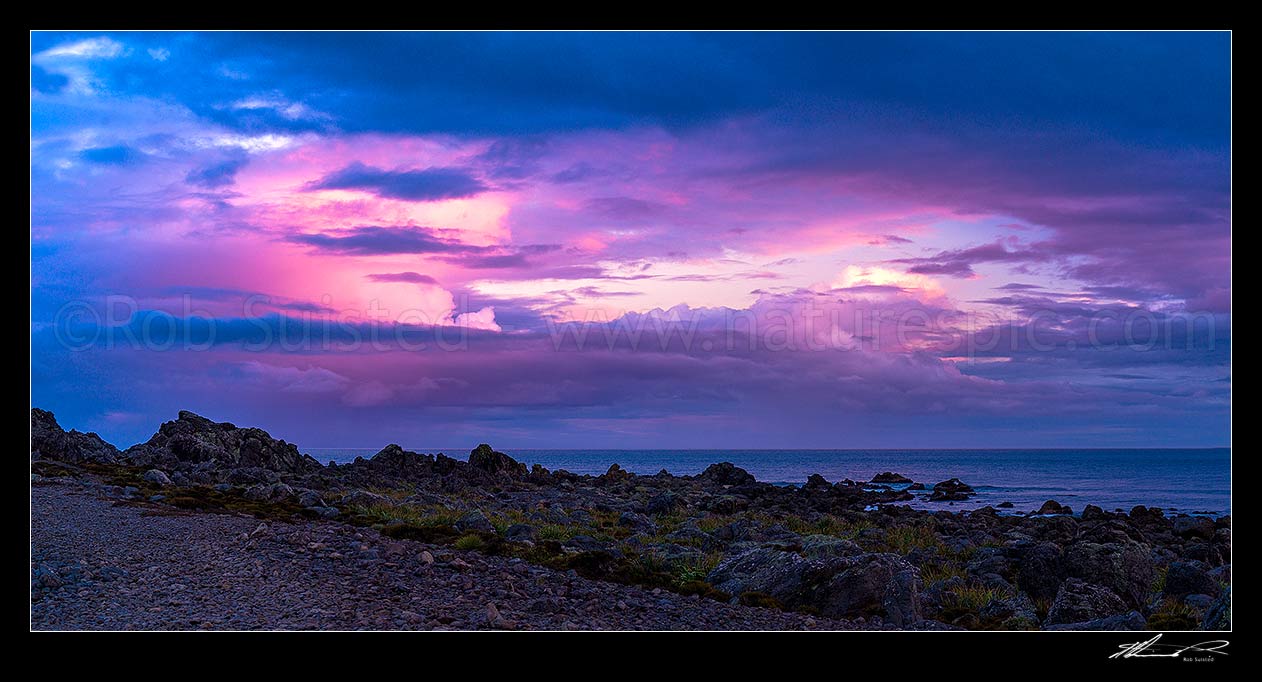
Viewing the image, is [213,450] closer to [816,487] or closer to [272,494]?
[272,494]

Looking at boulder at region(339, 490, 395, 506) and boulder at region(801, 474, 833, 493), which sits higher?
boulder at region(339, 490, 395, 506)

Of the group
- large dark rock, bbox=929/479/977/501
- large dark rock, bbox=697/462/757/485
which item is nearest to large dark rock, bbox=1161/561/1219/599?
large dark rock, bbox=697/462/757/485

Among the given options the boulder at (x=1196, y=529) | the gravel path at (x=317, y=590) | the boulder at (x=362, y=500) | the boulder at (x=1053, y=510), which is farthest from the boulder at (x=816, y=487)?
the gravel path at (x=317, y=590)

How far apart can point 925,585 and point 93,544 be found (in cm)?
1594

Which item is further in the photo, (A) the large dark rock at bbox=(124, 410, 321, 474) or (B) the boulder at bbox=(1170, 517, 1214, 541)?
(A) the large dark rock at bbox=(124, 410, 321, 474)

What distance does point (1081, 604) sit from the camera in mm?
14992

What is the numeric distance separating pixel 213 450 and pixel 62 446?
639 centimetres

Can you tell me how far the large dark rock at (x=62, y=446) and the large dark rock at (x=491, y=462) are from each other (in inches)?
794

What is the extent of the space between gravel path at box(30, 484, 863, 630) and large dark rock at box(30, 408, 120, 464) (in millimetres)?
19295

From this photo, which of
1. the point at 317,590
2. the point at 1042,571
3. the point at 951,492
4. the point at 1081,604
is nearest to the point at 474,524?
the point at 317,590

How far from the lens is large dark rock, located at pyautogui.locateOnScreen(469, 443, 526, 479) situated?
52.9 metres

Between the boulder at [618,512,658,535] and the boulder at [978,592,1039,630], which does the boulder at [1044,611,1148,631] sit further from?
the boulder at [618,512,658,535]

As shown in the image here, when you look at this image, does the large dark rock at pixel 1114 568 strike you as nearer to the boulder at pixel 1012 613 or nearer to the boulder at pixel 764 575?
the boulder at pixel 1012 613

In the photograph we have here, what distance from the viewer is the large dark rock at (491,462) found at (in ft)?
174
